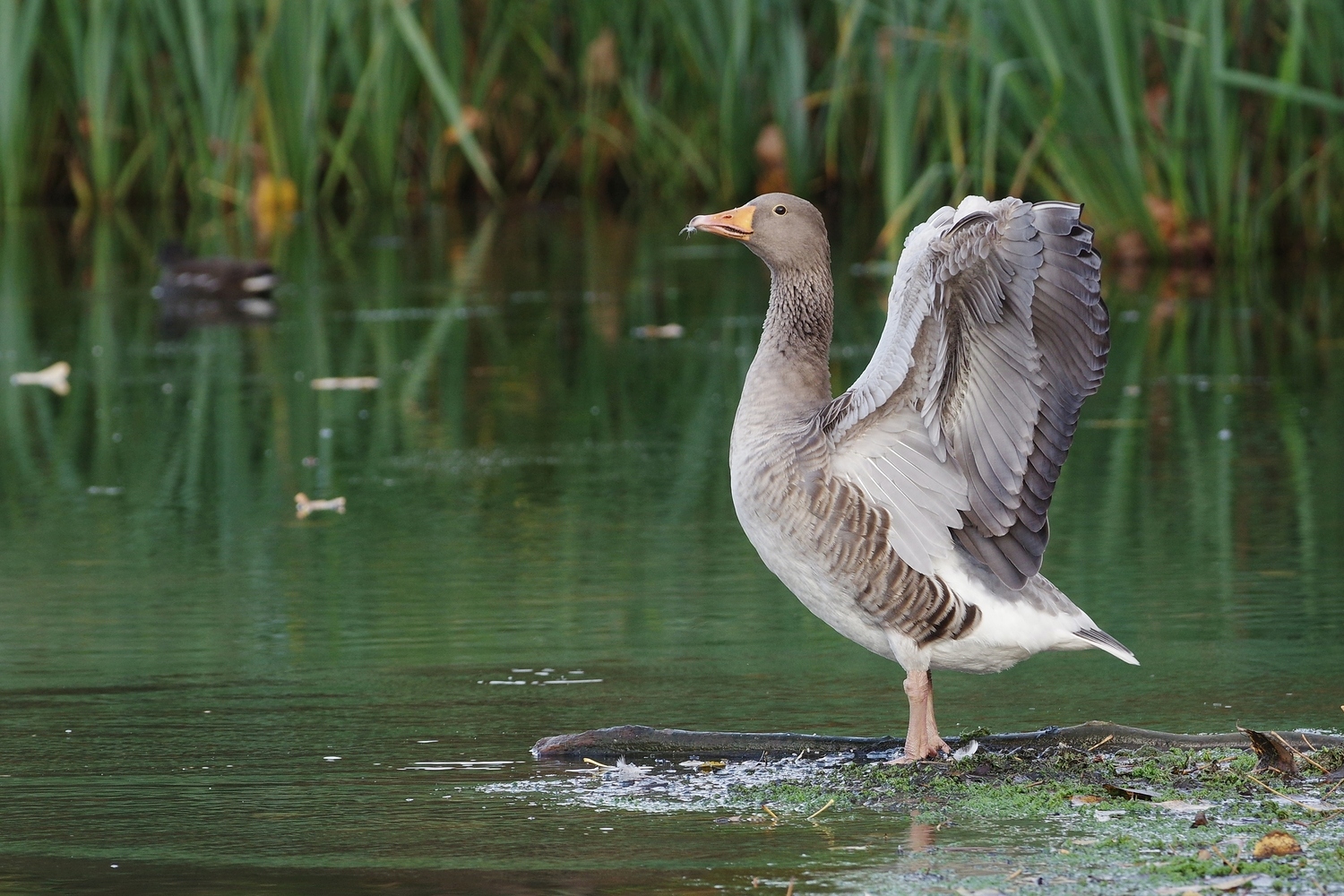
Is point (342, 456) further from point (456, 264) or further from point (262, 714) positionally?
point (456, 264)

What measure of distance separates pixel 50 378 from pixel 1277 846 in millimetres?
8359

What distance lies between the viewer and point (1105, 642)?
470 cm

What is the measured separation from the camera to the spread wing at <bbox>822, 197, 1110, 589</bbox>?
176 inches

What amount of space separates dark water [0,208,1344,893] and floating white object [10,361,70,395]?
0.43 feet

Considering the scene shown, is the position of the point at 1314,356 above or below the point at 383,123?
below

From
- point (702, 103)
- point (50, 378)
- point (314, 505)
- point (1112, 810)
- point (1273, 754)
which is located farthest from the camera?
point (702, 103)

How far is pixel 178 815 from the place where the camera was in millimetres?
4379

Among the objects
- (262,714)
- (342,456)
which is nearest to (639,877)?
(262,714)

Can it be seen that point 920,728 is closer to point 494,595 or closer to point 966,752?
point 966,752

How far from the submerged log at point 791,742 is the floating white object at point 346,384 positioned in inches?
235

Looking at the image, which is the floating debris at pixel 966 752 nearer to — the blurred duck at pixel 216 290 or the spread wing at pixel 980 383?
the spread wing at pixel 980 383

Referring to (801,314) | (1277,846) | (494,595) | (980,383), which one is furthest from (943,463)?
(494,595)

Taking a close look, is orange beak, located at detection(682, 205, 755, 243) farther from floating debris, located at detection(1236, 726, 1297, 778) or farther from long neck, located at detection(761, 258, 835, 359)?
floating debris, located at detection(1236, 726, 1297, 778)

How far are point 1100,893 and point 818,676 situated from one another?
1.96 m
